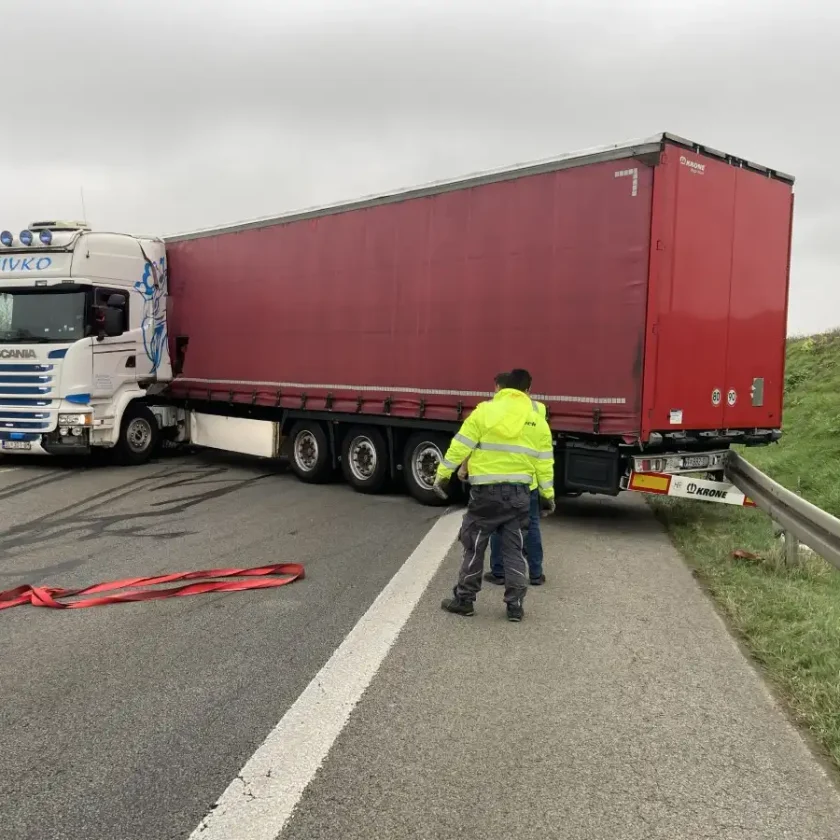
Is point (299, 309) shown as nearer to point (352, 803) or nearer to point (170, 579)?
point (170, 579)

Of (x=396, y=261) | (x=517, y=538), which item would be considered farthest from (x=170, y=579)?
(x=396, y=261)

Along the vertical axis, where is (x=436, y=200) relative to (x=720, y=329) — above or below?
above

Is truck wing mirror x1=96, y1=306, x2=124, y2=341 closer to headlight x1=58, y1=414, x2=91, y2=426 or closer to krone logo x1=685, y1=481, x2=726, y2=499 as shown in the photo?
headlight x1=58, y1=414, x2=91, y2=426

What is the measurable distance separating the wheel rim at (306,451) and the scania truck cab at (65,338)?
3.42 metres

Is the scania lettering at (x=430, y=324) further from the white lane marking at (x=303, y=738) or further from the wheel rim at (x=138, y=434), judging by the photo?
the white lane marking at (x=303, y=738)

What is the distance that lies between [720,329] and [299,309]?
A: 6.13 m

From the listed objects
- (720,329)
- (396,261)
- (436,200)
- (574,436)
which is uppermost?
(436,200)

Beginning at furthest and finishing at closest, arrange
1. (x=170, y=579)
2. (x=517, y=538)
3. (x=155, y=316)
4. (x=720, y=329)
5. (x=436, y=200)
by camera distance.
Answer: (x=155, y=316) < (x=436, y=200) < (x=720, y=329) < (x=170, y=579) < (x=517, y=538)

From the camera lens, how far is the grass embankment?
13.9ft

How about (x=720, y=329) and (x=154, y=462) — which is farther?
(x=154, y=462)

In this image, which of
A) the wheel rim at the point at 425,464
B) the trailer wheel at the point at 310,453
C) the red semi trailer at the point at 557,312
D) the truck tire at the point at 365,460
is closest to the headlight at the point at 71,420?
the red semi trailer at the point at 557,312

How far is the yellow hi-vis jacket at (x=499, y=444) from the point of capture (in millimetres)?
5578

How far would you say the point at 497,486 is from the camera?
5590 mm

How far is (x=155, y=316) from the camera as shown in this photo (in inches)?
589
